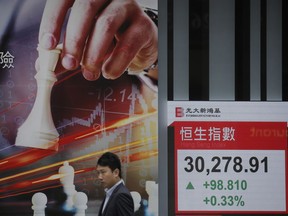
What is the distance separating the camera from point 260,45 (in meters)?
3.05

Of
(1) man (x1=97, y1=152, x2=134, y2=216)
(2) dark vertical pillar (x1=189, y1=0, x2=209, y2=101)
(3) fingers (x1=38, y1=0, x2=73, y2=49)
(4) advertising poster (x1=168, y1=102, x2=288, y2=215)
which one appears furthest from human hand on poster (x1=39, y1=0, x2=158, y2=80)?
(1) man (x1=97, y1=152, x2=134, y2=216)

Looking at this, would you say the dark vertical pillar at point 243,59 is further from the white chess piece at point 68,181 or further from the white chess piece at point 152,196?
the white chess piece at point 68,181

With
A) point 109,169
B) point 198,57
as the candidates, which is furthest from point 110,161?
point 198,57

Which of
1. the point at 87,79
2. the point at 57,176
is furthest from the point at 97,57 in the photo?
the point at 57,176

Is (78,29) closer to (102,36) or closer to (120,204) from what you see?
(102,36)

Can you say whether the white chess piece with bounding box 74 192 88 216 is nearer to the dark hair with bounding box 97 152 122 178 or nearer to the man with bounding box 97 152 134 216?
the man with bounding box 97 152 134 216

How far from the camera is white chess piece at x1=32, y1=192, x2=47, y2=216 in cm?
288

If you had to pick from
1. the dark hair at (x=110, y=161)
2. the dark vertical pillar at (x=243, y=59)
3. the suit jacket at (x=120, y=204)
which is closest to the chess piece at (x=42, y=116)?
the dark hair at (x=110, y=161)

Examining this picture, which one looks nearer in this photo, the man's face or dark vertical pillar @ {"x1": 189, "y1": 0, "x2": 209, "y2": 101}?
the man's face

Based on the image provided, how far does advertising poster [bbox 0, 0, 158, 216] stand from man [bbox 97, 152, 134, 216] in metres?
0.03

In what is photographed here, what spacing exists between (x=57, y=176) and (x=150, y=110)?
0.65m

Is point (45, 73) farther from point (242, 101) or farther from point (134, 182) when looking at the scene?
point (242, 101)

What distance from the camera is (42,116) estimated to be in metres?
2.90

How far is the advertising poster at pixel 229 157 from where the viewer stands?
2971mm
